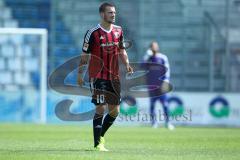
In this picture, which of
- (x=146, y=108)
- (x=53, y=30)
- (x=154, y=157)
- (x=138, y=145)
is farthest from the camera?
(x=53, y=30)

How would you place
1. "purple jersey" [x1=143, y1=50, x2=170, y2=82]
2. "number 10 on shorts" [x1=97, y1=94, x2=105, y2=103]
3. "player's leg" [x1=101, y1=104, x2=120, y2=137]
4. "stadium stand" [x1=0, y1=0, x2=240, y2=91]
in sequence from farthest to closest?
"stadium stand" [x1=0, y1=0, x2=240, y2=91] < "purple jersey" [x1=143, y1=50, x2=170, y2=82] < "player's leg" [x1=101, y1=104, x2=120, y2=137] < "number 10 on shorts" [x1=97, y1=94, x2=105, y2=103]

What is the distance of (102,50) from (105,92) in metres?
0.65

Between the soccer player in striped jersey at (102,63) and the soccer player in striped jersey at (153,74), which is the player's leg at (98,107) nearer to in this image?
the soccer player in striped jersey at (102,63)

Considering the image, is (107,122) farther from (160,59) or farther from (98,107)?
(160,59)

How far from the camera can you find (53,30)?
24500mm

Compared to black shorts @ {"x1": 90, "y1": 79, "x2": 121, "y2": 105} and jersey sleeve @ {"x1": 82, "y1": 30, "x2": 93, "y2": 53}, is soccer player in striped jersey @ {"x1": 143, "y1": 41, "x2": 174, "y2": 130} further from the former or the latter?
jersey sleeve @ {"x1": 82, "y1": 30, "x2": 93, "y2": 53}

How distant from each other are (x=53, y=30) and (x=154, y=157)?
15225 mm

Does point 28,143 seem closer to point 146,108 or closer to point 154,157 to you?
point 154,157

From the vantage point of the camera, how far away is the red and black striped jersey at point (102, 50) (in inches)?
434

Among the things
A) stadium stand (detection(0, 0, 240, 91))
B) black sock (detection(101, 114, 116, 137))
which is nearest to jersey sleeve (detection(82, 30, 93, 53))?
black sock (detection(101, 114, 116, 137))

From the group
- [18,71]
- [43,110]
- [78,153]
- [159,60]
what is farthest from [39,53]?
[78,153]

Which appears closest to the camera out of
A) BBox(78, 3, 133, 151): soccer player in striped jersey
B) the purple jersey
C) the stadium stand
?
BBox(78, 3, 133, 151): soccer player in striped jersey

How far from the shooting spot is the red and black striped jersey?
11.0 metres

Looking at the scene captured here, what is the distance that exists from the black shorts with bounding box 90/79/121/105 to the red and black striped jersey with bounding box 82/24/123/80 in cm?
8
